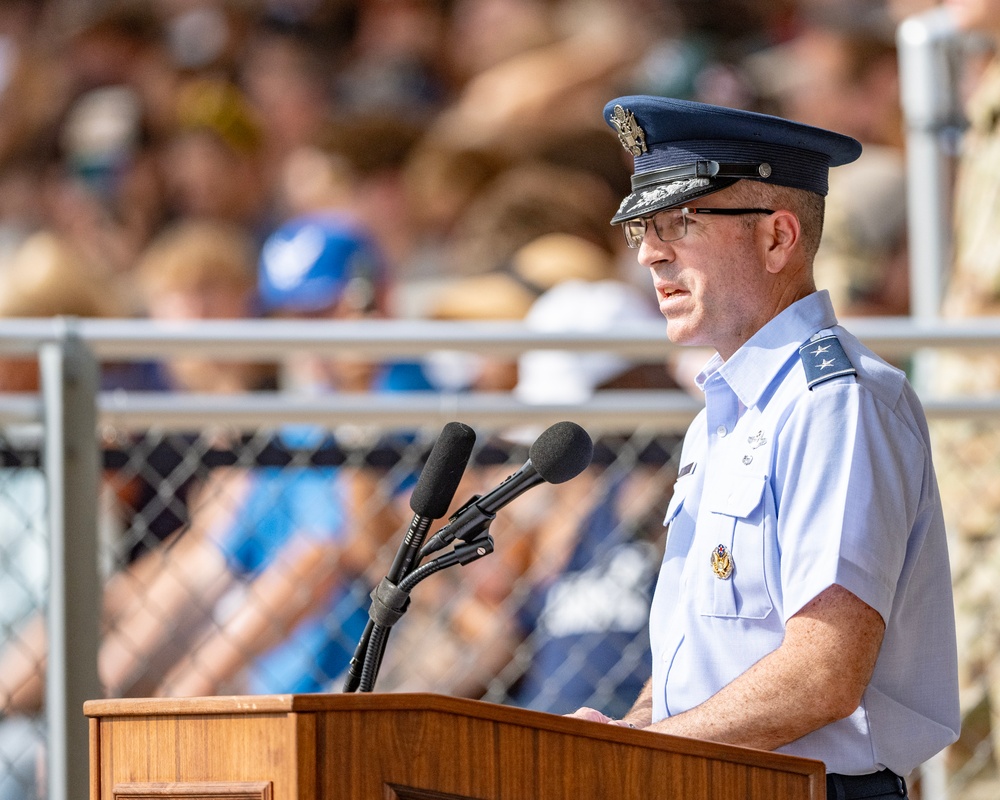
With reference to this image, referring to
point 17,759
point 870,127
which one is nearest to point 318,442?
point 17,759

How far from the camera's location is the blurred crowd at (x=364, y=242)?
137 inches

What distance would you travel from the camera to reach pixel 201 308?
16.1 ft

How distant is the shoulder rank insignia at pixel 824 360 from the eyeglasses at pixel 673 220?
0.20 metres

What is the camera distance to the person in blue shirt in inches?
75.1

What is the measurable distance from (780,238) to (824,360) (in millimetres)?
212

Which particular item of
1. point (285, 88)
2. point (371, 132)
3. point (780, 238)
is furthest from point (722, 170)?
point (285, 88)

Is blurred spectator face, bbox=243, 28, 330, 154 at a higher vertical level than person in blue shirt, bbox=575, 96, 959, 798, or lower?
higher

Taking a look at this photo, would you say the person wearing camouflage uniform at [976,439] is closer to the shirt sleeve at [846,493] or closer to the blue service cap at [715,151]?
the blue service cap at [715,151]

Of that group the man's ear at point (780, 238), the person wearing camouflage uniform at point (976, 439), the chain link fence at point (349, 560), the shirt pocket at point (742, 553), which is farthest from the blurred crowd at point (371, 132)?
the shirt pocket at point (742, 553)

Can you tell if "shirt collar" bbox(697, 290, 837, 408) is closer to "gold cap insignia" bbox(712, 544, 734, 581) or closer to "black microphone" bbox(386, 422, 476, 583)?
"gold cap insignia" bbox(712, 544, 734, 581)

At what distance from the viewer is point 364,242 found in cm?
485

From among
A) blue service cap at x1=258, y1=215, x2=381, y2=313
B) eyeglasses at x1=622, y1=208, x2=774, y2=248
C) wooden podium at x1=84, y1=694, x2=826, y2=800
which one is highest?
blue service cap at x1=258, y1=215, x2=381, y2=313

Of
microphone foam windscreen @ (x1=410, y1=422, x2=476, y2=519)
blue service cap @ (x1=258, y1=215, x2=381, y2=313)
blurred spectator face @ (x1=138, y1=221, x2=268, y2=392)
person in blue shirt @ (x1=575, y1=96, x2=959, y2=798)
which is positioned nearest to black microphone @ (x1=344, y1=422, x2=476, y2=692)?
microphone foam windscreen @ (x1=410, y1=422, x2=476, y2=519)

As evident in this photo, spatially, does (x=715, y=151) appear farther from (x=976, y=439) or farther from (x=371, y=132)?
(x=371, y=132)
